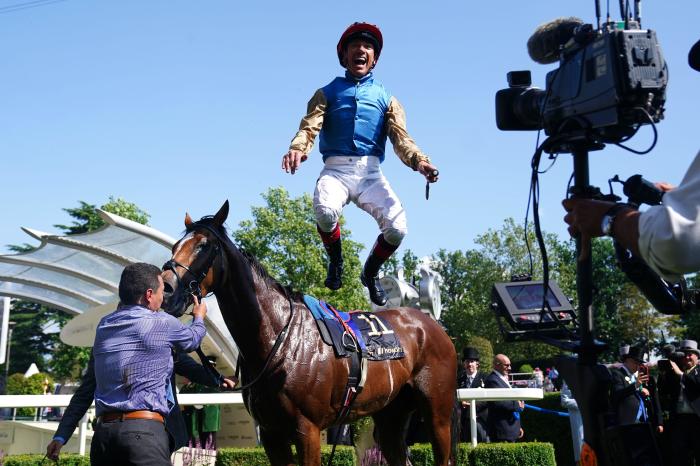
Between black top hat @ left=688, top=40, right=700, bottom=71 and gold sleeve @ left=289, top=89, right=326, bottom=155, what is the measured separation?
12.9ft

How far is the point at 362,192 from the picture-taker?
266 inches

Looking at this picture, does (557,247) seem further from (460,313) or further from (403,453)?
(403,453)

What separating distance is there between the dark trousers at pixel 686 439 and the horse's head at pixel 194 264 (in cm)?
643

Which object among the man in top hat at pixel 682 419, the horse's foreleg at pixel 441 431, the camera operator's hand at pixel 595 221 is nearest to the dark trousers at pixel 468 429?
the man in top hat at pixel 682 419

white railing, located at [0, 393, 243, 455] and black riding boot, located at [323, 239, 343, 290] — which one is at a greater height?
black riding boot, located at [323, 239, 343, 290]

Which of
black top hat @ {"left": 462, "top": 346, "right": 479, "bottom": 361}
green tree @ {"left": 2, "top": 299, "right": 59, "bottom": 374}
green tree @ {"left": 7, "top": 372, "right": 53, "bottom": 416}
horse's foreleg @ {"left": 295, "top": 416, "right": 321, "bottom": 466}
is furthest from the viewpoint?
green tree @ {"left": 2, "top": 299, "right": 59, "bottom": 374}

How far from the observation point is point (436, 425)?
7.07 m

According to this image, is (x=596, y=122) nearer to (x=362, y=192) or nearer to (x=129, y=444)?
(x=129, y=444)

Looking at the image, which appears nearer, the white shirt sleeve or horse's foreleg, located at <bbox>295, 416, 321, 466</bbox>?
the white shirt sleeve

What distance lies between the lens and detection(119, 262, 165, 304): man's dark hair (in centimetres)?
502

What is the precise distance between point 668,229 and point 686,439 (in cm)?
823

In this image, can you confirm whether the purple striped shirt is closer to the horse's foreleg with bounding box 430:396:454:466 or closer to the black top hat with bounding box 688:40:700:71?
the horse's foreleg with bounding box 430:396:454:466

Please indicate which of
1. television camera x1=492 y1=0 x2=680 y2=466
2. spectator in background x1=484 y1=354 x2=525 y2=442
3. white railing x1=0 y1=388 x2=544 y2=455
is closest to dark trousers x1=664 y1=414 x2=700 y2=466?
white railing x1=0 y1=388 x2=544 y2=455

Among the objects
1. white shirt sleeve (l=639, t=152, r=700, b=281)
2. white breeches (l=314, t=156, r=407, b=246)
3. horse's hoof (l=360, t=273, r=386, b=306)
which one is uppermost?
white breeches (l=314, t=156, r=407, b=246)
